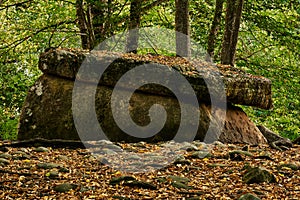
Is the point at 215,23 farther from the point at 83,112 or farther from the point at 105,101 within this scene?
the point at 83,112

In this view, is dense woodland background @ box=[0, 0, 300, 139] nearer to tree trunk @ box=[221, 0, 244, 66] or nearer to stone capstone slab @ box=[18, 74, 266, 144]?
tree trunk @ box=[221, 0, 244, 66]

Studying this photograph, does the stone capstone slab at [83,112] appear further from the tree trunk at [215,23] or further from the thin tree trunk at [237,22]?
the tree trunk at [215,23]

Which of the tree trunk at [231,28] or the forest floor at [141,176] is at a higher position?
the tree trunk at [231,28]

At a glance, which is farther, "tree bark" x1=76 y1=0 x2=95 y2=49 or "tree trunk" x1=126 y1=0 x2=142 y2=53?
"tree bark" x1=76 y1=0 x2=95 y2=49

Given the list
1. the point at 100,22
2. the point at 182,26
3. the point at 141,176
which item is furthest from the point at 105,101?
the point at 100,22

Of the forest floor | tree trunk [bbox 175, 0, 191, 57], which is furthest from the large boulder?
tree trunk [bbox 175, 0, 191, 57]

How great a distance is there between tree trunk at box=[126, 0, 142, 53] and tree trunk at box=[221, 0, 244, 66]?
97.5 inches

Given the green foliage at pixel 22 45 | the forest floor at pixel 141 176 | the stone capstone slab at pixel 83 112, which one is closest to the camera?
the forest floor at pixel 141 176

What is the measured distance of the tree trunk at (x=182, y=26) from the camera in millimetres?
10555

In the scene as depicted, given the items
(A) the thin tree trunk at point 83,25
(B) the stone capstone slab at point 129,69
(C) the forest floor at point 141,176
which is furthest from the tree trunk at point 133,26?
(C) the forest floor at point 141,176

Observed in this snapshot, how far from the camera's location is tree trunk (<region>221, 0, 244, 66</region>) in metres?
11.5

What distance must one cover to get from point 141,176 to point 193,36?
10769mm

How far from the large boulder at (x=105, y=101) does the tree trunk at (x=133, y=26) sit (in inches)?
152

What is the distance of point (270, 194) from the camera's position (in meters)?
5.34
